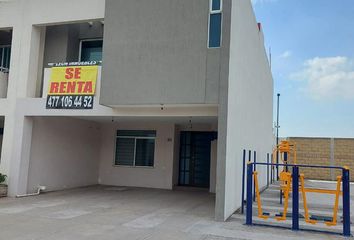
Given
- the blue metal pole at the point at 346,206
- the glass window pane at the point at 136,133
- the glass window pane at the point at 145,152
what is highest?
the glass window pane at the point at 136,133

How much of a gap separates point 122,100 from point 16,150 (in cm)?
459

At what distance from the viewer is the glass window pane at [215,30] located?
9.66 meters

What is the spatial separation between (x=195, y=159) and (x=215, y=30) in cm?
829

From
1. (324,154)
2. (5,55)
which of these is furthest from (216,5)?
(324,154)

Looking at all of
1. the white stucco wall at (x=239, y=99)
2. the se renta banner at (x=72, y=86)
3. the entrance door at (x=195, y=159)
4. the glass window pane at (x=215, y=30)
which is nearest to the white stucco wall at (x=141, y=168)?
the entrance door at (x=195, y=159)

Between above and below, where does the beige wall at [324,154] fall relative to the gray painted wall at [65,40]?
below

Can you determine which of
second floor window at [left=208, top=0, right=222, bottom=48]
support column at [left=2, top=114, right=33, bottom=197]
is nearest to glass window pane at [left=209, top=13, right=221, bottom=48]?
second floor window at [left=208, top=0, right=222, bottom=48]

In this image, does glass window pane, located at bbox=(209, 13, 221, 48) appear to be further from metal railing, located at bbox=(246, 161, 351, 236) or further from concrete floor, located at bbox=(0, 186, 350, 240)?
concrete floor, located at bbox=(0, 186, 350, 240)

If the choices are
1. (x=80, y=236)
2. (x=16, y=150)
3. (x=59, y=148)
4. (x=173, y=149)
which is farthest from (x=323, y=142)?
(x=80, y=236)

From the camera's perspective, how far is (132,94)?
10.2m

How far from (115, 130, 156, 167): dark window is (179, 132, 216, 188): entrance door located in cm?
156

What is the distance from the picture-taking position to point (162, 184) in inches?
629

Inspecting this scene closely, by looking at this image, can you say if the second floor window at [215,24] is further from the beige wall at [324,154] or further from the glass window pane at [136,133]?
the beige wall at [324,154]

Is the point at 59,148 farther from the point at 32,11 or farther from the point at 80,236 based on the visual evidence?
the point at 80,236
